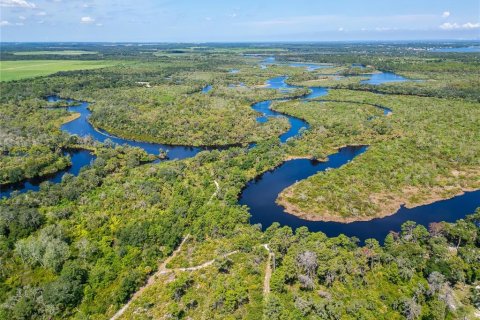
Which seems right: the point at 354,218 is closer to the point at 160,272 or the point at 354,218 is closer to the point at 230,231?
the point at 230,231

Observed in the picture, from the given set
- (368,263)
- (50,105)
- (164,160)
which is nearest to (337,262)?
(368,263)

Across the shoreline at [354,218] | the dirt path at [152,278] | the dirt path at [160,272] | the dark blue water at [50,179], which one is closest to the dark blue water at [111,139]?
the dark blue water at [50,179]

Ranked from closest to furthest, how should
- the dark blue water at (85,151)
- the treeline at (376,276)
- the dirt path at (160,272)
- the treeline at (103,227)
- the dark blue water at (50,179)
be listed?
1. the treeline at (376,276)
2. the dirt path at (160,272)
3. the treeline at (103,227)
4. the dark blue water at (50,179)
5. the dark blue water at (85,151)

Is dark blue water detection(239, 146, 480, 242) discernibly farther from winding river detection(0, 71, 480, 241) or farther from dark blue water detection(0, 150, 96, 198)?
dark blue water detection(0, 150, 96, 198)

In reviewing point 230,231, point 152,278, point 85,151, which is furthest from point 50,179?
point 230,231

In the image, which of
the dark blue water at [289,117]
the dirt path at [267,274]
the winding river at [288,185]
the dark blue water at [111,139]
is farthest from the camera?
the dark blue water at [289,117]

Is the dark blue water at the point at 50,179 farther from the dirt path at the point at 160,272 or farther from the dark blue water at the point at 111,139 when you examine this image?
the dirt path at the point at 160,272
